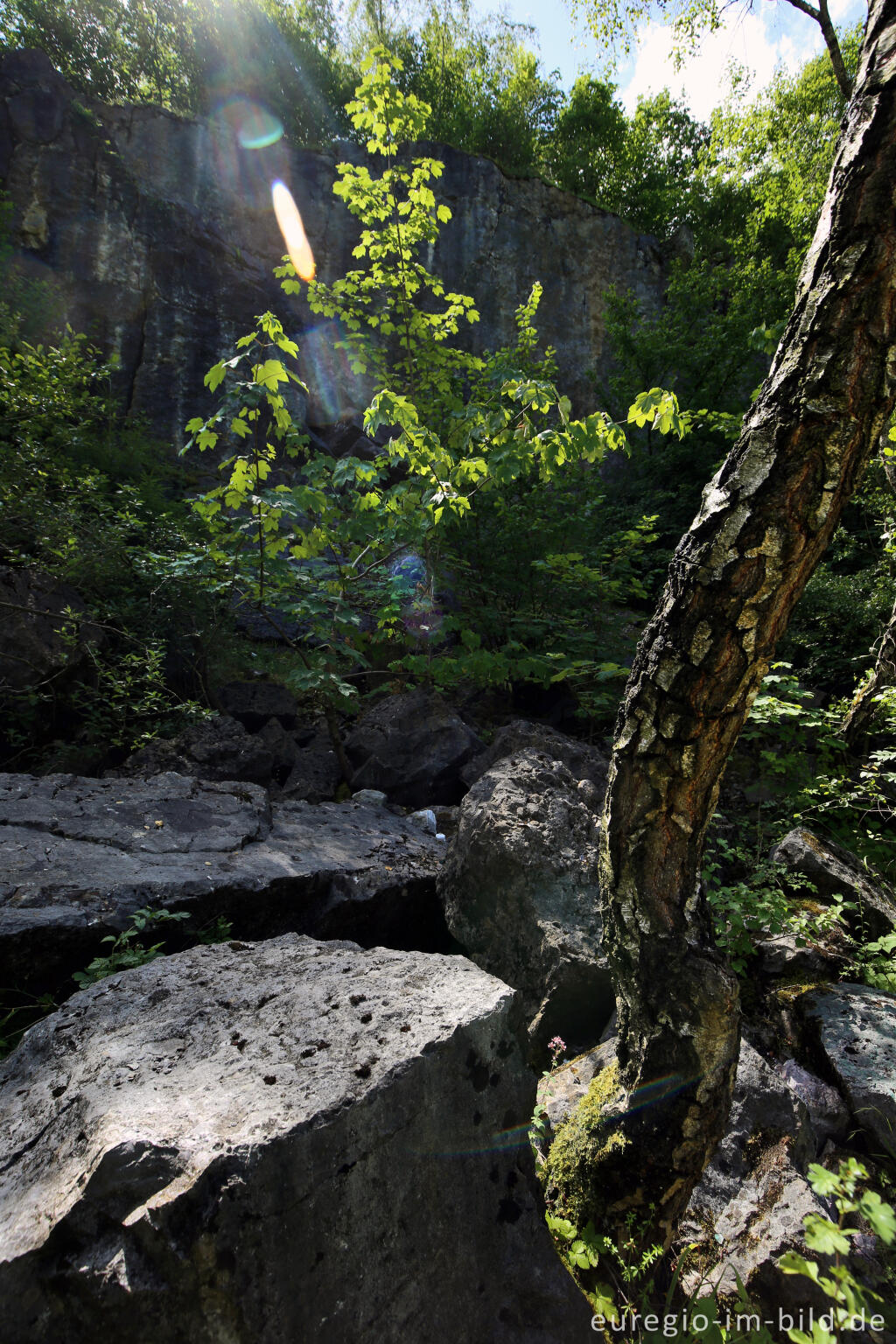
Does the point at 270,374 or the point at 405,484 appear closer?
the point at 270,374

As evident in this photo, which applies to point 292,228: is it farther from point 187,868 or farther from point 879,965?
point 879,965

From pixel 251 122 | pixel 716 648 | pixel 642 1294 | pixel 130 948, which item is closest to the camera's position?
pixel 716 648

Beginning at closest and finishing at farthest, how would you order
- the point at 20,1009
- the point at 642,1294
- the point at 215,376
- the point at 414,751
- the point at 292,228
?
the point at 642,1294
the point at 20,1009
the point at 215,376
the point at 414,751
the point at 292,228

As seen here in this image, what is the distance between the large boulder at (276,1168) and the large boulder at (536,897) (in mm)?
794

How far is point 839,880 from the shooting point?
3.43 meters

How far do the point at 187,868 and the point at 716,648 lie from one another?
8.74ft

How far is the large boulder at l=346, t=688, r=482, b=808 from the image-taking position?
4.89 metres

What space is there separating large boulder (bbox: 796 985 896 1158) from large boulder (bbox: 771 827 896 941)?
515 mm

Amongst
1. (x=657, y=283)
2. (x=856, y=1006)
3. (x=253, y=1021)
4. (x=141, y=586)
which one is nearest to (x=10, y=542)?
(x=141, y=586)

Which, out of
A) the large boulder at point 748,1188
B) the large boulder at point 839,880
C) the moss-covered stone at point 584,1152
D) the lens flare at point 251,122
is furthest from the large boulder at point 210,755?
the lens flare at point 251,122

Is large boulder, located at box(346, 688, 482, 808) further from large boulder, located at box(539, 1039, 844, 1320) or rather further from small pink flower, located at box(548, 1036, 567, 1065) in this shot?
large boulder, located at box(539, 1039, 844, 1320)

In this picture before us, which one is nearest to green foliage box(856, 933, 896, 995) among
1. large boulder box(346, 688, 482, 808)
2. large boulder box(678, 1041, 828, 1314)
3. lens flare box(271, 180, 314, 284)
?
large boulder box(678, 1041, 828, 1314)

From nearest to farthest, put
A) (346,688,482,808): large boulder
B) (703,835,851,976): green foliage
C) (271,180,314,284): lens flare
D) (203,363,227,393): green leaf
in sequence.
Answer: (703,835,851,976): green foliage < (203,363,227,393): green leaf < (346,688,482,808): large boulder < (271,180,314,284): lens flare

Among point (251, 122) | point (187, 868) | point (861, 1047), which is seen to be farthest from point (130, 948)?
point (251, 122)
